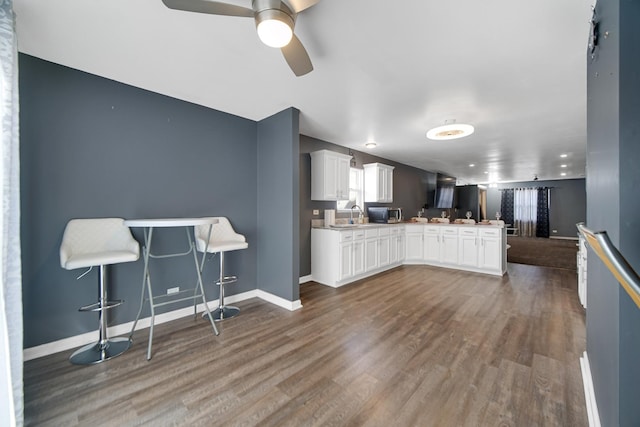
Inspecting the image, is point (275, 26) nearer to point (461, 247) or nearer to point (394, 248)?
point (394, 248)

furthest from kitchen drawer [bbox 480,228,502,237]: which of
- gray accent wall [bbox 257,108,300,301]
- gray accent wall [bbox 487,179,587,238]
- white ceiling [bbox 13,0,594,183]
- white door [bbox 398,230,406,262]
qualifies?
gray accent wall [bbox 487,179,587,238]

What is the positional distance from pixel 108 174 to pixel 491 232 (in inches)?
228

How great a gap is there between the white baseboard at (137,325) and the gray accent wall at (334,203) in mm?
969

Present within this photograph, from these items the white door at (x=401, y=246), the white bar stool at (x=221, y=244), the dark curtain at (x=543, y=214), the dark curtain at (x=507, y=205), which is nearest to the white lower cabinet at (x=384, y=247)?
the white door at (x=401, y=246)

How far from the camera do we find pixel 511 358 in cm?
207

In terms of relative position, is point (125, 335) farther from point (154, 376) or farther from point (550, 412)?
point (550, 412)

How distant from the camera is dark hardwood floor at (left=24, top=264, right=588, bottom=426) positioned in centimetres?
152

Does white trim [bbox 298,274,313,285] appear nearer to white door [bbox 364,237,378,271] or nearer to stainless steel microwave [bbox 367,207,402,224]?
white door [bbox 364,237,378,271]

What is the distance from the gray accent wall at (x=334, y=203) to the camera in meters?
4.22

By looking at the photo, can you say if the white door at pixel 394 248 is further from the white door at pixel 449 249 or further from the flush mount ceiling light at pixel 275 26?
the flush mount ceiling light at pixel 275 26

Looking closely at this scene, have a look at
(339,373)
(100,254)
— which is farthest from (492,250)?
(100,254)

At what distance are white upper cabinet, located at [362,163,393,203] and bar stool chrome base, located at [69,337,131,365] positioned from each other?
451 cm

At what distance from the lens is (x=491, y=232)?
4.67 meters

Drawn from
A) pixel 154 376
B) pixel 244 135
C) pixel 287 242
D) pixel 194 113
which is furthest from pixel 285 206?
pixel 154 376
